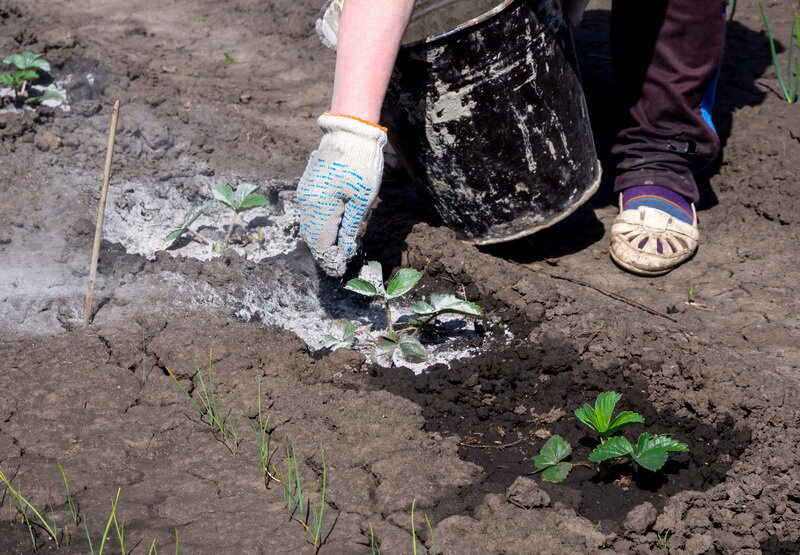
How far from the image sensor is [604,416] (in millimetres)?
1655

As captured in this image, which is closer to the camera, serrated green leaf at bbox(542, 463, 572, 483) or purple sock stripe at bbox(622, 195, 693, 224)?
serrated green leaf at bbox(542, 463, 572, 483)

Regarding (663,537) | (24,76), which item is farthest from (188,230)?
(663,537)

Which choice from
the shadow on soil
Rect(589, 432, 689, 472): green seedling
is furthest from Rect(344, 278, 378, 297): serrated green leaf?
Rect(589, 432, 689, 472): green seedling

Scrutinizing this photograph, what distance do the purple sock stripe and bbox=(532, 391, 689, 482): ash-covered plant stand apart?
106 cm

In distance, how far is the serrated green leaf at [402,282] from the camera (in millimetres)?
2049

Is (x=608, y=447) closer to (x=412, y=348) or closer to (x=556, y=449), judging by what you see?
→ (x=556, y=449)

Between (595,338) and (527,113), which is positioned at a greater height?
(527,113)

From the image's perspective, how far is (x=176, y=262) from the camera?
2.29 m

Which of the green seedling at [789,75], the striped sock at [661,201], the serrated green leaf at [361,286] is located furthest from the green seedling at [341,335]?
the green seedling at [789,75]

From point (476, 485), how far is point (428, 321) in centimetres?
61

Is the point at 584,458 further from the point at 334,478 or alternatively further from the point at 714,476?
the point at 334,478

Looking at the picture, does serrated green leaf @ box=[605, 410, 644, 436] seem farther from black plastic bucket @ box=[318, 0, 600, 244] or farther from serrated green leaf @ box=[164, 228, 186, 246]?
serrated green leaf @ box=[164, 228, 186, 246]

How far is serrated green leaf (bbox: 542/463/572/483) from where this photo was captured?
1623 mm

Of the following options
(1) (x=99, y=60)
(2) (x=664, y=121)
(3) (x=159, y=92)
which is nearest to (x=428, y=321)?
(2) (x=664, y=121)
